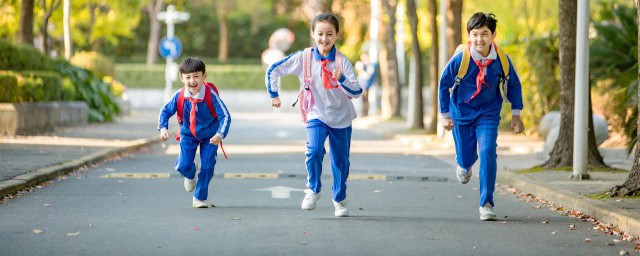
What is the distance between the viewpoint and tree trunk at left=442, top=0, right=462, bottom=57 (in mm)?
28297

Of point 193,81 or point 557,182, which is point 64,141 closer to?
point 557,182

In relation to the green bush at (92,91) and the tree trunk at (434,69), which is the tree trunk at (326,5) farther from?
the tree trunk at (434,69)

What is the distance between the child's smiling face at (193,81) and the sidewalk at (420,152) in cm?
218

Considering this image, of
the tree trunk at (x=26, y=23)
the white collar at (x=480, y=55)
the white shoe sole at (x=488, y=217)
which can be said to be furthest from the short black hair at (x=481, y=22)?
the tree trunk at (x=26, y=23)

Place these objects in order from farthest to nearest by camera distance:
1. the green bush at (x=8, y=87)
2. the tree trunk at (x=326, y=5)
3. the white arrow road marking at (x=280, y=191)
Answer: the tree trunk at (x=326, y=5) < the green bush at (x=8, y=87) < the white arrow road marking at (x=280, y=191)

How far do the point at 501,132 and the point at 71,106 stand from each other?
9.39m

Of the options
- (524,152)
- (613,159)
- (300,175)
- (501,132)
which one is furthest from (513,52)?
(300,175)

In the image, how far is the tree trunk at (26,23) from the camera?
31281 mm

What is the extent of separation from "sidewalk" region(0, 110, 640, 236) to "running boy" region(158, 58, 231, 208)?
1912 millimetres

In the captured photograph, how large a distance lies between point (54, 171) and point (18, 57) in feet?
41.4

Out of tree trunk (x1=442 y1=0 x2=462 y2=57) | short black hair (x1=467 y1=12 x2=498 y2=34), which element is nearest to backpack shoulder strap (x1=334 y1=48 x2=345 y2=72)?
short black hair (x1=467 y1=12 x2=498 y2=34)

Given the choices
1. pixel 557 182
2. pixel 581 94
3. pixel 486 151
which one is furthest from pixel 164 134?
pixel 581 94

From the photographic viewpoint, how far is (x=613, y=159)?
20.4 meters

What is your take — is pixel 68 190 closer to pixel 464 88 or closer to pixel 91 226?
pixel 91 226
